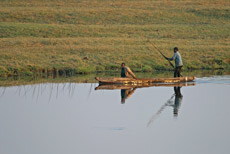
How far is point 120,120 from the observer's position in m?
16.9

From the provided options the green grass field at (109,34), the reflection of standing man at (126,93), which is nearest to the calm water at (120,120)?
the reflection of standing man at (126,93)

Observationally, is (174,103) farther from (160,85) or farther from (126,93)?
(160,85)

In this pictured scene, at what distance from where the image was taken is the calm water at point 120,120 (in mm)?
13586

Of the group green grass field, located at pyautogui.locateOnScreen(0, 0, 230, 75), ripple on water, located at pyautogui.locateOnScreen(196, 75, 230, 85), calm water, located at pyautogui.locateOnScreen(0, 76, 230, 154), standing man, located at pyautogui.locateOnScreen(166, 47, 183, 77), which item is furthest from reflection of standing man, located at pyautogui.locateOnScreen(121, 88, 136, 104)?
green grass field, located at pyautogui.locateOnScreen(0, 0, 230, 75)

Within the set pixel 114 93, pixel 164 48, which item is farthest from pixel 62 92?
pixel 164 48

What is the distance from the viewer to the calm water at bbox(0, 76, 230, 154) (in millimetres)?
13586

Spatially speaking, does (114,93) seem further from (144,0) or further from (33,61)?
(144,0)

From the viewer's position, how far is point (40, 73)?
34.1 metres

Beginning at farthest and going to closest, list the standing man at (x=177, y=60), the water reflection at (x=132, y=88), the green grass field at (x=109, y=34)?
the green grass field at (x=109, y=34), the standing man at (x=177, y=60), the water reflection at (x=132, y=88)

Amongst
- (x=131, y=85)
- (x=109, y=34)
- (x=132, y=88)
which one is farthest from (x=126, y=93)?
(x=109, y=34)

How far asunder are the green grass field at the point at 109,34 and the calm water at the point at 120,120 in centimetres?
1101

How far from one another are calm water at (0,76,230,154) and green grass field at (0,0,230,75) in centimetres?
1101

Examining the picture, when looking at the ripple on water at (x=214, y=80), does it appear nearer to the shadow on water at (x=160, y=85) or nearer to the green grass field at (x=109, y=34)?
the shadow on water at (x=160, y=85)

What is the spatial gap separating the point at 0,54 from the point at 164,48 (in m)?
13.5
